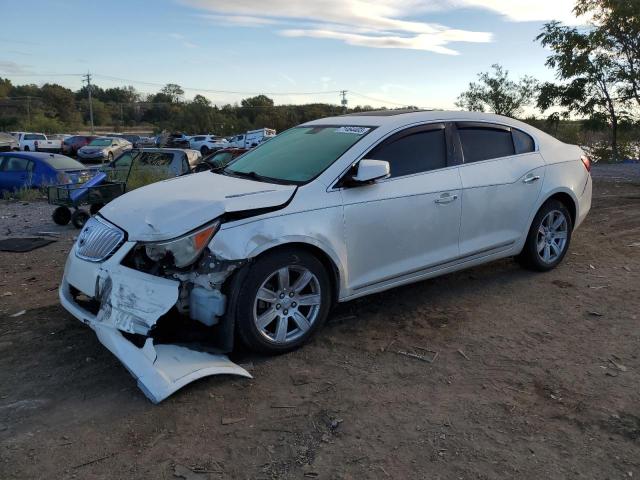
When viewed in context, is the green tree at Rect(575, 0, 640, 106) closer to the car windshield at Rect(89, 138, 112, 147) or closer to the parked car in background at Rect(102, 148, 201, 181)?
the parked car in background at Rect(102, 148, 201, 181)

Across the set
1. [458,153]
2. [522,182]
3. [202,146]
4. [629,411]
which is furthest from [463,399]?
[202,146]

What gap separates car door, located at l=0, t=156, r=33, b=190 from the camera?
1373cm

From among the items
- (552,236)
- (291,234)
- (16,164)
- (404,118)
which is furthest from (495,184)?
(16,164)

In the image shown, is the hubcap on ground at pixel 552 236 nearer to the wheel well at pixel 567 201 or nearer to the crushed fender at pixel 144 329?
the wheel well at pixel 567 201

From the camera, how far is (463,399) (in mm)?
3336

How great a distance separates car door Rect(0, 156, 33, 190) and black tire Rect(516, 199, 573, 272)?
12.5 m

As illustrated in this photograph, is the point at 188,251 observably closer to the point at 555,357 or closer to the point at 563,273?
the point at 555,357

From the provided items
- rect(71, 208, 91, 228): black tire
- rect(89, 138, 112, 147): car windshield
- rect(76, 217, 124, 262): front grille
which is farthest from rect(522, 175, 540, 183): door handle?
rect(89, 138, 112, 147): car windshield

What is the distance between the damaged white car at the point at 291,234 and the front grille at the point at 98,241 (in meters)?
0.01

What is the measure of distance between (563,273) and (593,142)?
2436 cm

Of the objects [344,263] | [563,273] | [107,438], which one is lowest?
[107,438]

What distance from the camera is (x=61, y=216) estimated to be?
369 inches

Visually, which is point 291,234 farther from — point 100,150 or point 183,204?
point 100,150

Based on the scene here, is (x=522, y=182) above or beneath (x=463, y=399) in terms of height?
above
